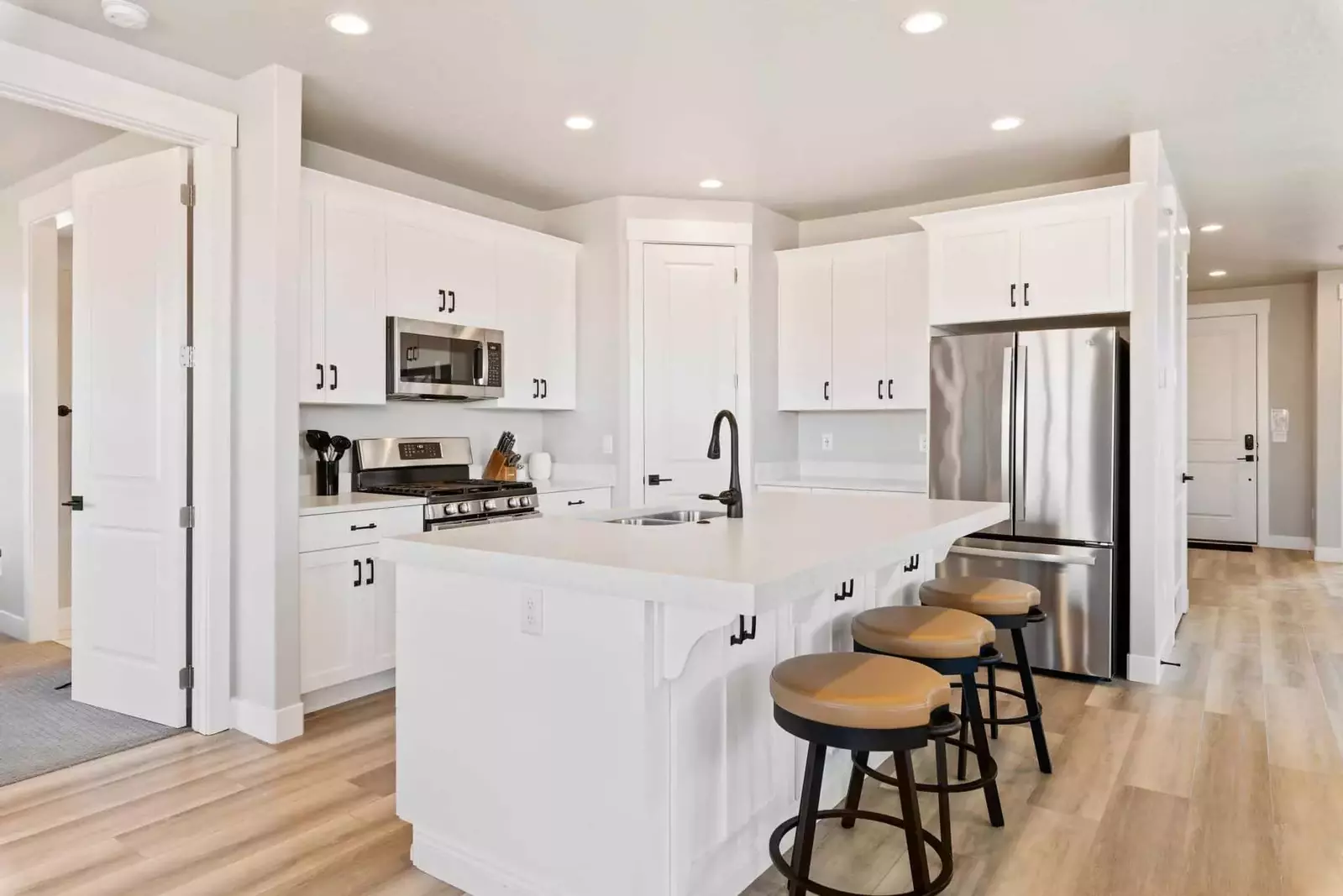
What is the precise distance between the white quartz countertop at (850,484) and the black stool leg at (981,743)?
2.22m

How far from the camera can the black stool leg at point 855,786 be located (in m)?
2.27

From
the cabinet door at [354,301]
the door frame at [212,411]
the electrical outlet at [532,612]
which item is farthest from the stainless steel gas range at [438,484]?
the electrical outlet at [532,612]

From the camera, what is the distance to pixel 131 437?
132 inches

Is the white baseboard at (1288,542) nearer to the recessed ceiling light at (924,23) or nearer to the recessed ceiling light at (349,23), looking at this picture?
the recessed ceiling light at (924,23)

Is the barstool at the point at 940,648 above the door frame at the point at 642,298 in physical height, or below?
below

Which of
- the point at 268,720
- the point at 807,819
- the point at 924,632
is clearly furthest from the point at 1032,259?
the point at 268,720

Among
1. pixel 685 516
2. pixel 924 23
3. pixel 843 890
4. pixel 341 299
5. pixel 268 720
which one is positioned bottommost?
pixel 843 890

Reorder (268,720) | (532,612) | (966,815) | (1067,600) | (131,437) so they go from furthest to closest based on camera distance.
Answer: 1. (1067,600)
2. (131,437)
3. (268,720)
4. (966,815)
5. (532,612)

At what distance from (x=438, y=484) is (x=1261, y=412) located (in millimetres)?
7896

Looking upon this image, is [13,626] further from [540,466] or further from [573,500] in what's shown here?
[573,500]

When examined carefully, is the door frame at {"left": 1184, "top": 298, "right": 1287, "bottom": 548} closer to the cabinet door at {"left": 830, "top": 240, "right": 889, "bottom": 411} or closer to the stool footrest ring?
the cabinet door at {"left": 830, "top": 240, "right": 889, "bottom": 411}

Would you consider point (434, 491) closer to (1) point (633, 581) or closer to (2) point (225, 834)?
(2) point (225, 834)

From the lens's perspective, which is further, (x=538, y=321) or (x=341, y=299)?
(x=538, y=321)

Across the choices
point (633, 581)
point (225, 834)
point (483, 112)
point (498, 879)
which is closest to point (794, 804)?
point (498, 879)
